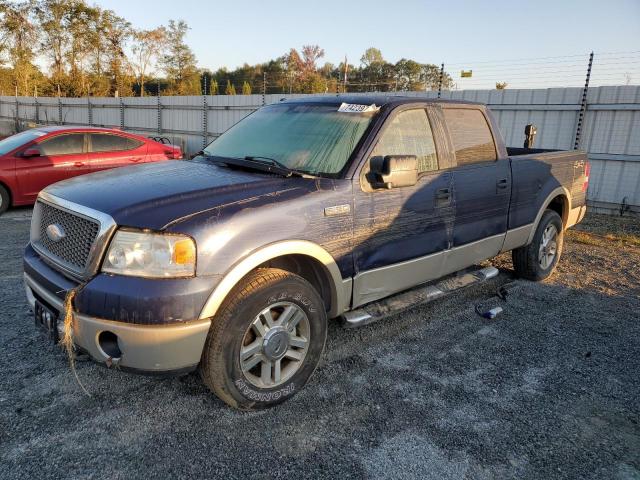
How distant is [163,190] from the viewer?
2803 mm

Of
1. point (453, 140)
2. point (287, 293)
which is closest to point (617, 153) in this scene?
point (453, 140)

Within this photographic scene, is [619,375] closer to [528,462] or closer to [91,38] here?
[528,462]

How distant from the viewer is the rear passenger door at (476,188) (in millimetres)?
4082

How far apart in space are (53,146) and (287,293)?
288 inches

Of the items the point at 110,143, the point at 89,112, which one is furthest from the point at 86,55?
the point at 110,143

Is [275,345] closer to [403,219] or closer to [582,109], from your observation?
[403,219]

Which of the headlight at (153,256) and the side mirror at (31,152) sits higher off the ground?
the headlight at (153,256)

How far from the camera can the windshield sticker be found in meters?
3.57

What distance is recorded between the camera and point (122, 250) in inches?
97.4

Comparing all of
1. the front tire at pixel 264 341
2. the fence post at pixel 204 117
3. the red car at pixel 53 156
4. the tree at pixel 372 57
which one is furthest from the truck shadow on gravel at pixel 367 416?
the tree at pixel 372 57

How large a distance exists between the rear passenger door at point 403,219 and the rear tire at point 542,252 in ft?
5.99

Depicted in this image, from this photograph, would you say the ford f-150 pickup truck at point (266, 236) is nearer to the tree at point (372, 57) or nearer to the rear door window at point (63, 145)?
the rear door window at point (63, 145)

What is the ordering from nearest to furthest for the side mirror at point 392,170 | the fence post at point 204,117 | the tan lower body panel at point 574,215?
the side mirror at point 392,170, the tan lower body panel at point 574,215, the fence post at point 204,117

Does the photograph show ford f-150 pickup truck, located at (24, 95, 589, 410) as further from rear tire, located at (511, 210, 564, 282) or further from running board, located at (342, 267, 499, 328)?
rear tire, located at (511, 210, 564, 282)
